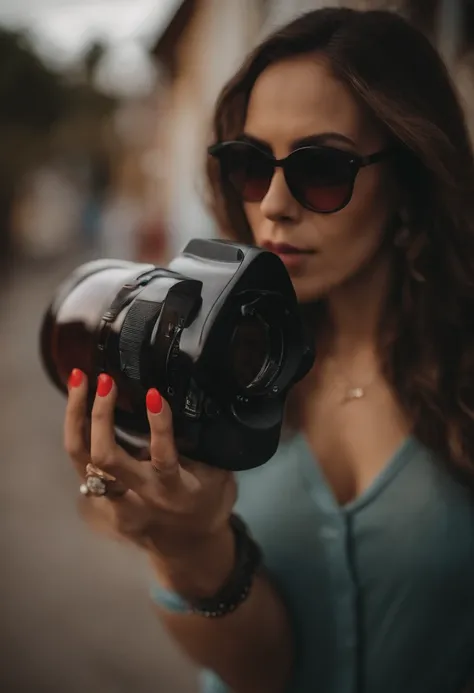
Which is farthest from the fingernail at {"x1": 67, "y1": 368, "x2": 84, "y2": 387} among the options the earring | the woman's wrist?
the earring

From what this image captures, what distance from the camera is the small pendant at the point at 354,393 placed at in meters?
0.50

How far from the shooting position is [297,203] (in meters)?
0.43

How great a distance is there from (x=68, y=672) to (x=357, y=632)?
26 cm

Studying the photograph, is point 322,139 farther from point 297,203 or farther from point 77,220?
point 77,220

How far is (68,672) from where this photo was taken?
1.91 feet

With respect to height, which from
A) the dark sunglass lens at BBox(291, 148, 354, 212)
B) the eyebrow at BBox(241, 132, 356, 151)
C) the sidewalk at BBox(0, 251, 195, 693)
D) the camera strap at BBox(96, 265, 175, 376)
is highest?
the eyebrow at BBox(241, 132, 356, 151)

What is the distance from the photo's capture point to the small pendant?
0.50m

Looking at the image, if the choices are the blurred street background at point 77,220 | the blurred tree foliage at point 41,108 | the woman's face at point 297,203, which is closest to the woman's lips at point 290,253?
the woman's face at point 297,203

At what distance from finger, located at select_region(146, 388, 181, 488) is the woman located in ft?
0.08

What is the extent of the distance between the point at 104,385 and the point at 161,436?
0.14 feet

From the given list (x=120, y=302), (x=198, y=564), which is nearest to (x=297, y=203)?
(x=120, y=302)

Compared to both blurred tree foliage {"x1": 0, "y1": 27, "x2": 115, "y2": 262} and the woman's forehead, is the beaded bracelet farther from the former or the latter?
blurred tree foliage {"x1": 0, "y1": 27, "x2": 115, "y2": 262}

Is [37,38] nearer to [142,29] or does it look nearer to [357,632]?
[142,29]

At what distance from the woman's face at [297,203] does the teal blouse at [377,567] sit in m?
0.13
